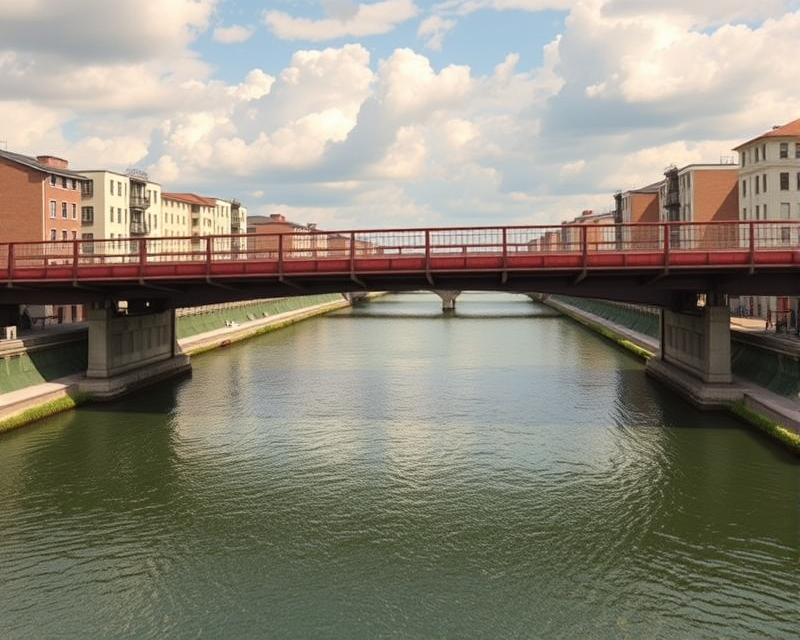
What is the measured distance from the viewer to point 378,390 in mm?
46875

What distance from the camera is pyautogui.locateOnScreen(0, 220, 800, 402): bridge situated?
3516 cm

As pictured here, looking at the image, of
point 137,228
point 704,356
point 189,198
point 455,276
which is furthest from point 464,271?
point 189,198

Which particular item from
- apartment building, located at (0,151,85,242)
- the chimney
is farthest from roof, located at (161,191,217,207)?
apartment building, located at (0,151,85,242)

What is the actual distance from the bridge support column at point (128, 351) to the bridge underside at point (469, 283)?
6.68 feet

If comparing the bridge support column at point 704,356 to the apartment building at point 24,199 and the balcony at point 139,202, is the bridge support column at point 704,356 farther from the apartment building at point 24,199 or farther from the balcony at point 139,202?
the balcony at point 139,202

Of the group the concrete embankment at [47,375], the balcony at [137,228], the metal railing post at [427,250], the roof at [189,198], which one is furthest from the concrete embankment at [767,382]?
the roof at [189,198]

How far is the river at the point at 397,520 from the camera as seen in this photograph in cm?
1706

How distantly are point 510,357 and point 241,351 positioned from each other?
25.5 meters

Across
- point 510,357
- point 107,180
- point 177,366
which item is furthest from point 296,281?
point 107,180

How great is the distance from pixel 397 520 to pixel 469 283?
59.8 ft

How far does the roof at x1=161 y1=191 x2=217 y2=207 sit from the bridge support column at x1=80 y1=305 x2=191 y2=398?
3221 inches

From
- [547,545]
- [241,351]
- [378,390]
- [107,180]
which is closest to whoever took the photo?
[547,545]

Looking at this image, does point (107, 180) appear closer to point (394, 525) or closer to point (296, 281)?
point (296, 281)

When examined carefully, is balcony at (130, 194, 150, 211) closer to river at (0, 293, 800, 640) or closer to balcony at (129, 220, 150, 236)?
balcony at (129, 220, 150, 236)
